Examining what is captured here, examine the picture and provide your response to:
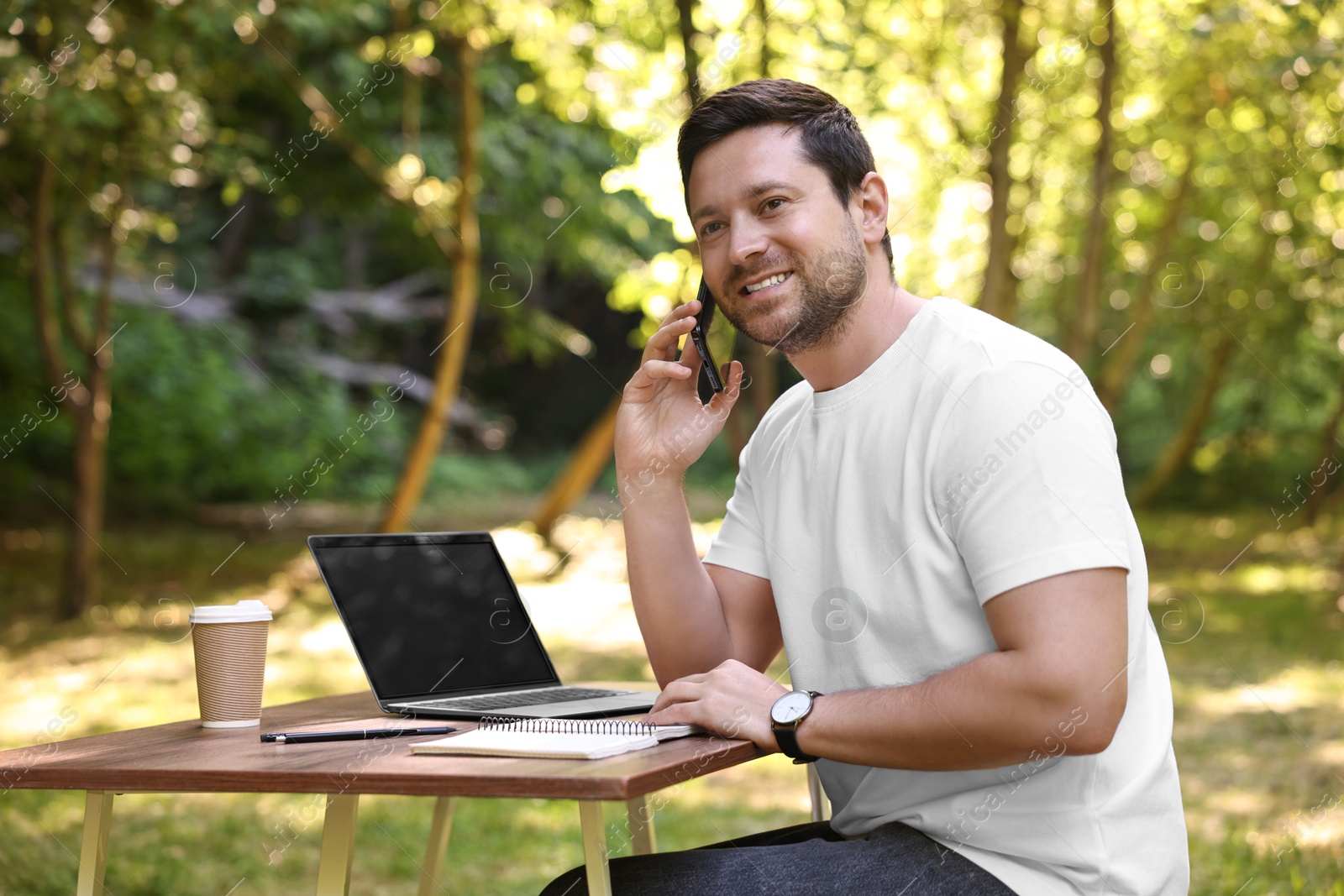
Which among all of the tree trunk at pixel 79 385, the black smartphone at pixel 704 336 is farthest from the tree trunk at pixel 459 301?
the black smartphone at pixel 704 336

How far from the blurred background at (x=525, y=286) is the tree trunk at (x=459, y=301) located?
0.07 metres

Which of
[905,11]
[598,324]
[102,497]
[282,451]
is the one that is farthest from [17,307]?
[598,324]

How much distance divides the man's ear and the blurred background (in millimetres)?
2351

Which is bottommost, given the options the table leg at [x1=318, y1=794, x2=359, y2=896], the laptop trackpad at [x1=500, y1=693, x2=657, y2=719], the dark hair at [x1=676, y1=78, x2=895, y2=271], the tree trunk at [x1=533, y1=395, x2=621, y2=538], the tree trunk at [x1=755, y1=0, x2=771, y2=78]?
the table leg at [x1=318, y1=794, x2=359, y2=896]

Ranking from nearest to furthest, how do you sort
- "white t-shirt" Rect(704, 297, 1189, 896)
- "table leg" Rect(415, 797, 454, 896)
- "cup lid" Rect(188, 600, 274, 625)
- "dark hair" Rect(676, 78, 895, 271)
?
"white t-shirt" Rect(704, 297, 1189, 896)
"cup lid" Rect(188, 600, 274, 625)
"dark hair" Rect(676, 78, 895, 271)
"table leg" Rect(415, 797, 454, 896)

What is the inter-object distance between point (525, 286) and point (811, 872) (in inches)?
778

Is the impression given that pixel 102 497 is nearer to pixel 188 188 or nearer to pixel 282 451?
pixel 282 451

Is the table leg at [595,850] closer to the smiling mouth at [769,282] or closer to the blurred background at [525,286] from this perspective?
the smiling mouth at [769,282]

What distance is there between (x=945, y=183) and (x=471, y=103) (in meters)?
3.88

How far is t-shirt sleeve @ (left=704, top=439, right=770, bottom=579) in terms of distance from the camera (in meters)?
2.50

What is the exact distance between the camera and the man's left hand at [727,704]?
6.18 feet

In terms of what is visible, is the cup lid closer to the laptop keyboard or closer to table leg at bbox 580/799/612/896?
the laptop keyboard

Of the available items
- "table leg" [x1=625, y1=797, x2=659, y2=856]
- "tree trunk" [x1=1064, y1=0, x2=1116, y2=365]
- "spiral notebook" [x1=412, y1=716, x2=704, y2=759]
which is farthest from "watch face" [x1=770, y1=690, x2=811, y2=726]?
"tree trunk" [x1=1064, y1=0, x2=1116, y2=365]

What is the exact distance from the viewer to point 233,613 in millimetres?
2172
